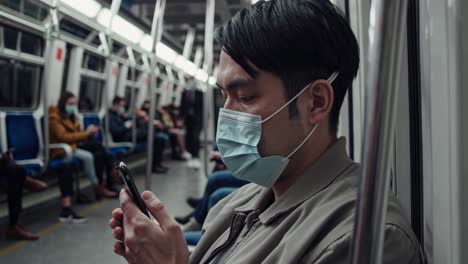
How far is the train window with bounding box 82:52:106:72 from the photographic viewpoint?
29.0 ft

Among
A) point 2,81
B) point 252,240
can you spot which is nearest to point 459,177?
point 252,240

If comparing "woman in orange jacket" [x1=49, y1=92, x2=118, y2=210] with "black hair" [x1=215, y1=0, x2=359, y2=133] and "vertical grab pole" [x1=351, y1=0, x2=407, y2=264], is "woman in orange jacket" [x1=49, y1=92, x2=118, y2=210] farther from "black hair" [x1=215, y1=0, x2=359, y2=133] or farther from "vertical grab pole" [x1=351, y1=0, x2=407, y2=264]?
"vertical grab pole" [x1=351, y1=0, x2=407, y2=264]

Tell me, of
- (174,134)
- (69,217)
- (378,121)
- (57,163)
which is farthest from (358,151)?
(174,134)

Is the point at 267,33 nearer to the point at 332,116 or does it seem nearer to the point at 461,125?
the point at 332,116

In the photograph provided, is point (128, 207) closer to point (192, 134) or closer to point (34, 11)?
point (34, 11)

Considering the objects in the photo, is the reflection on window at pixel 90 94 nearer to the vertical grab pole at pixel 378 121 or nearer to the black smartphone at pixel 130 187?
the black smartphone at pixel 130 187

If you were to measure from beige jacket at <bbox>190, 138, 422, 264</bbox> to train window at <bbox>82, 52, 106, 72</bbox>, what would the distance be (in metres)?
8.29

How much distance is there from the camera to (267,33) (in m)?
0.96

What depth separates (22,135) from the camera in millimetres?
5508

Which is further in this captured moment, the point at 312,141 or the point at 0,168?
the point at 0,168

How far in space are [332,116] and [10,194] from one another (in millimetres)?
4233

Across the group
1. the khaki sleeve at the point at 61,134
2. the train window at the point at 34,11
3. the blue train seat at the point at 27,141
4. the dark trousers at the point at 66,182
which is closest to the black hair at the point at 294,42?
the blue train seat at the point at 27,141

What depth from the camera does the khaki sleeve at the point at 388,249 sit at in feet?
2.54

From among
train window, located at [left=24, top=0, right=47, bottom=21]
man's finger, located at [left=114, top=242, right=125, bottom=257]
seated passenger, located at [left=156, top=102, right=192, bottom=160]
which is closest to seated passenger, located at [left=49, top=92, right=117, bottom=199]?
train window, located at [left=24, top=0, right=47, bottom=21]
